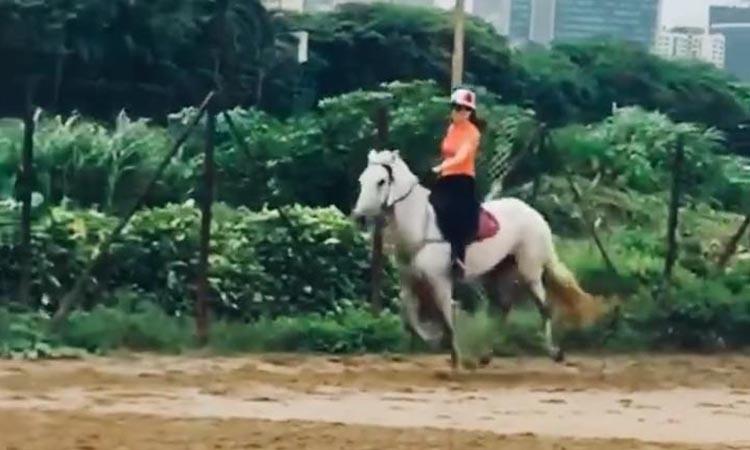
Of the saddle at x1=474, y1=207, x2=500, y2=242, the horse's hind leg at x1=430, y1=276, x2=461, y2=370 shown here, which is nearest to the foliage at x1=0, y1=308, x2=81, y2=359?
the horse's hind leg at x1=430, y1=276, x2=461, y2=370

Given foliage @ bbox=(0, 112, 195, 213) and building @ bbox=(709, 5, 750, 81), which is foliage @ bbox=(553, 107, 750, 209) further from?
building @ bbox=(709, 5, 750, 81)

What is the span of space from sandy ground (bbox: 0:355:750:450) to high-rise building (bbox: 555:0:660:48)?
95.9 meters

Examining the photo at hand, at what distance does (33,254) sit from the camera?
16.9 meters

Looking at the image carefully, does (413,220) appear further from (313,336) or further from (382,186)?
(313,336)

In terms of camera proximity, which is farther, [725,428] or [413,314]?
[413,314]

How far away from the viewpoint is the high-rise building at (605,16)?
112 meters

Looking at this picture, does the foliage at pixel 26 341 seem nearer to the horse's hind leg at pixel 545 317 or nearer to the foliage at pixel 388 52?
the horse's hind leg at pixel 545 317

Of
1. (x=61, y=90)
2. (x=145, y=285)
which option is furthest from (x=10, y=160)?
(x=61, y=90)

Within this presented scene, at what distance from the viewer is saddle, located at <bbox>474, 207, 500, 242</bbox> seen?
51.8 feet

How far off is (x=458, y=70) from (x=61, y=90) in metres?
8.38

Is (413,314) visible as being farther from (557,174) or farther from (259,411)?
(557,174)

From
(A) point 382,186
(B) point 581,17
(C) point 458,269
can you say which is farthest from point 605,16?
(A) point 382,186

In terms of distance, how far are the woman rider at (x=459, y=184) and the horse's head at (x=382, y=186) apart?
0.87 ft

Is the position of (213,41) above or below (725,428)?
above
